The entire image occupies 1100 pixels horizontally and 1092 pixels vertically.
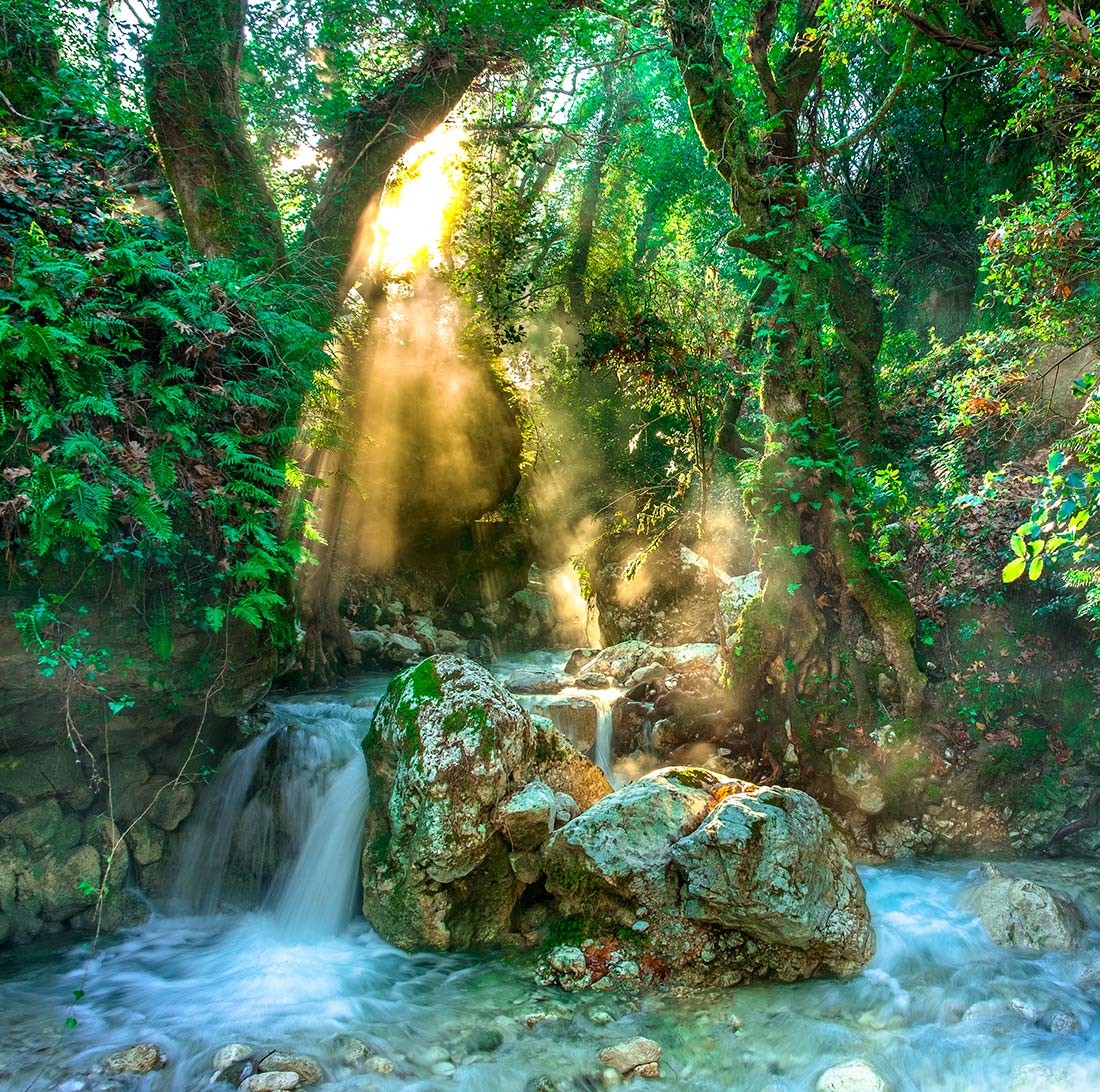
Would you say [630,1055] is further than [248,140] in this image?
No

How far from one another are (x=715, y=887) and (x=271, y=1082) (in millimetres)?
3025

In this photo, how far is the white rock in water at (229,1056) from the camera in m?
4.01

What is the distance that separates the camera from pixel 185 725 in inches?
254

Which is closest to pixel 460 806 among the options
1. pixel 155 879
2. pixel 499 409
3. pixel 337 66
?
pixel 155 879

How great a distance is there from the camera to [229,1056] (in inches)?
160

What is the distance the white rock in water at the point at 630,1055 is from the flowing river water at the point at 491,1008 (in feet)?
0.36

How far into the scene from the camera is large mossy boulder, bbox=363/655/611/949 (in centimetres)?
534

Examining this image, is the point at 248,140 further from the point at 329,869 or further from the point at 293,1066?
the point at 293,1066

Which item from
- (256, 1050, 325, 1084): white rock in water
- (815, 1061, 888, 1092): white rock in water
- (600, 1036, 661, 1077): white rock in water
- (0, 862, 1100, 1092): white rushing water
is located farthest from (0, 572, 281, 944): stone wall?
(815, 1061, 888, 1092): white rock in water

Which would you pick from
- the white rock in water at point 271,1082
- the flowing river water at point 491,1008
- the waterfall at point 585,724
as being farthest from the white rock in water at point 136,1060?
the waterfall at point 585,724

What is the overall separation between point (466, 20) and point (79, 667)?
876 cm

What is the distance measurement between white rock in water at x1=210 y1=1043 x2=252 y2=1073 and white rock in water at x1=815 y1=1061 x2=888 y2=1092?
11.5 feet

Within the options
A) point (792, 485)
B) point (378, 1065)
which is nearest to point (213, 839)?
point (378, 1065)

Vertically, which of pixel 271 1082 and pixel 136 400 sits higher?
pixel 136 400
